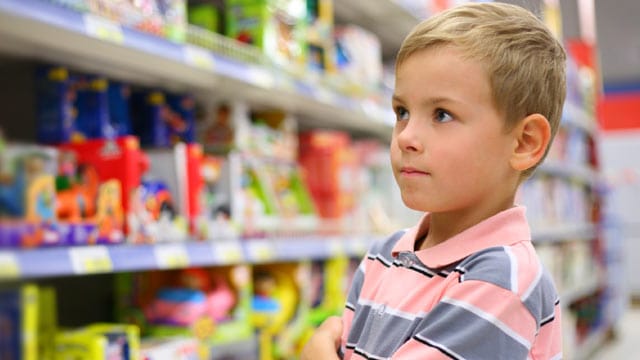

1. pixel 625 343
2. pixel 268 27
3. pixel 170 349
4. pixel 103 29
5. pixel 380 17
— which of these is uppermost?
pixel 380 17

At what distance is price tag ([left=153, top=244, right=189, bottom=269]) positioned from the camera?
1633mm

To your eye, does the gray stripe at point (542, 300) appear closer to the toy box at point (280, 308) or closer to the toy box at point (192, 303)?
the toy box at point (192, 303)

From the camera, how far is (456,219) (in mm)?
992

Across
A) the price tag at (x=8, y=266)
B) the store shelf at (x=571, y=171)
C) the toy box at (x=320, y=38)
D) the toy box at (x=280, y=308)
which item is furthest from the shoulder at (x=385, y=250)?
the store shelf at (x=571, y=171)

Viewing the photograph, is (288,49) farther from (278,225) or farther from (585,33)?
(585,33)

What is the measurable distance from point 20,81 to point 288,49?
0.77 meters

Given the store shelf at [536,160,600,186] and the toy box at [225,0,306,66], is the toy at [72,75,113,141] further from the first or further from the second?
the store shelf at [536,160,600,186]

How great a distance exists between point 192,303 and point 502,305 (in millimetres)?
1149

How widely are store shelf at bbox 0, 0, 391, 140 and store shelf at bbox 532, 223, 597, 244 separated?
1.70 m

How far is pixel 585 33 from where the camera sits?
688 centimetres

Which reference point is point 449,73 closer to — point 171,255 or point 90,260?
point 90,260

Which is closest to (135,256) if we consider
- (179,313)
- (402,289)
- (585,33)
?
(179,313)

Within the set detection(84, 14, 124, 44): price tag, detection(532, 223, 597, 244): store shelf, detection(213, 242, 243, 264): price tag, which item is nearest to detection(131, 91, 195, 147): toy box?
detection(213, 242, 243, 264): price tag

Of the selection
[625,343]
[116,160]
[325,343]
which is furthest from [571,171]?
[325,343]
